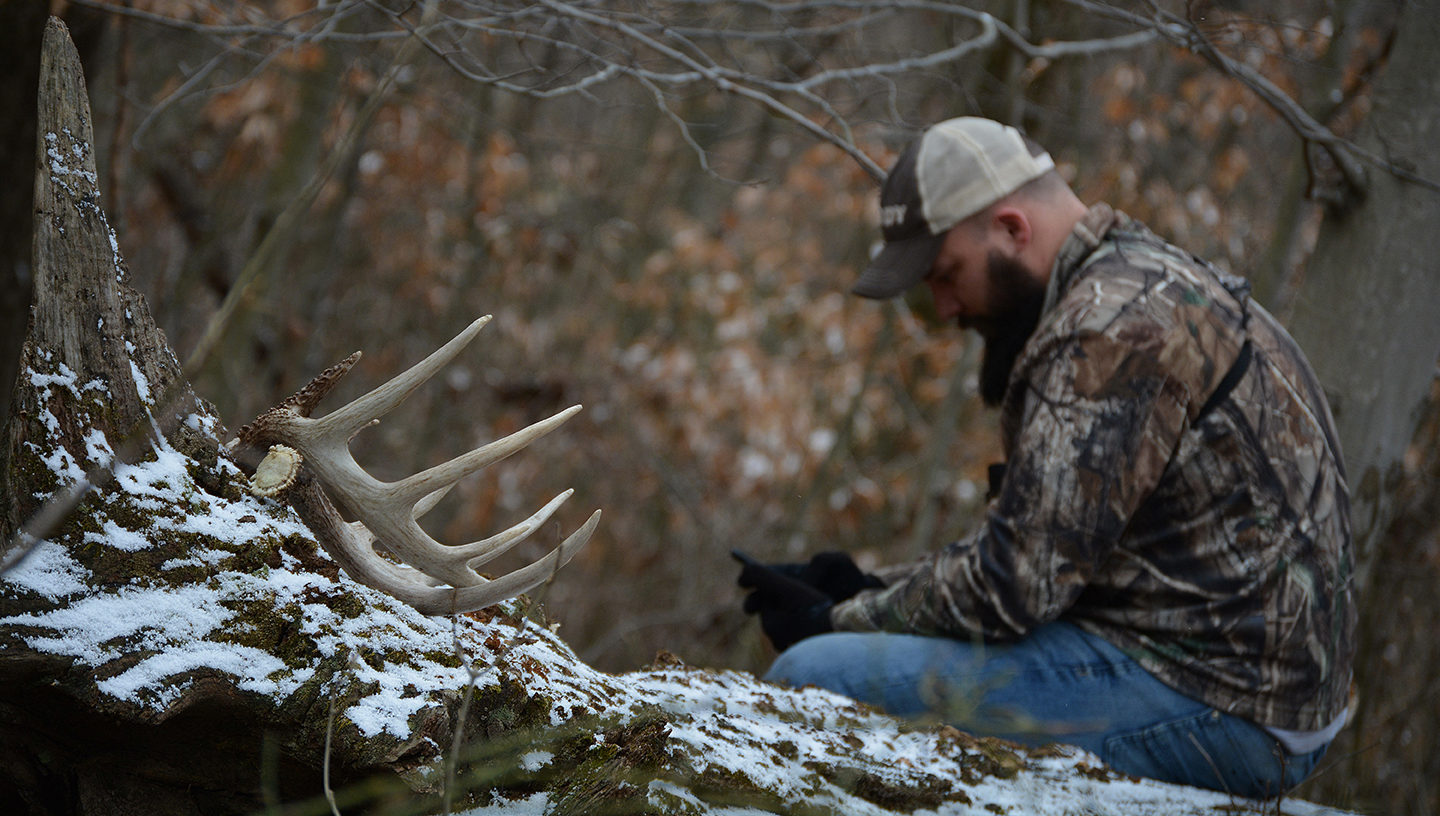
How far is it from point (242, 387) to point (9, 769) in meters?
4.84

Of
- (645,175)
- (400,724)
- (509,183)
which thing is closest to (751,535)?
(509,183)

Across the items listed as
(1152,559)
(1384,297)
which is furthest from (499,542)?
(1384,297)

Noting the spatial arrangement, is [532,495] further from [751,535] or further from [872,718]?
[872,718]

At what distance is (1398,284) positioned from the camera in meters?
3.32

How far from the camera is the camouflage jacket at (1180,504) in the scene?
2.48 metres

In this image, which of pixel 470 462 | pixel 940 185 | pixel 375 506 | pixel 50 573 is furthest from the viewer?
pixel 940 185

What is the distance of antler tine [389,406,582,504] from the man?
131 cm

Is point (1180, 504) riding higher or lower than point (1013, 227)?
lower

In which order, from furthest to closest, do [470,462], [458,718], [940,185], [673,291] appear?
[673,291], [940,185], [470,462], [458,718]

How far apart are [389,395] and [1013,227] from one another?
6.54 ft

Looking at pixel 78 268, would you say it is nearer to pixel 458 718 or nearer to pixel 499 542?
pixel 499 542

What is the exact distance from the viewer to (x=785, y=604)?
3209mm

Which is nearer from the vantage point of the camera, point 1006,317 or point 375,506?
point 375,506

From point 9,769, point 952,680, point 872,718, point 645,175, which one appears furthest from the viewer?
point 645,175
